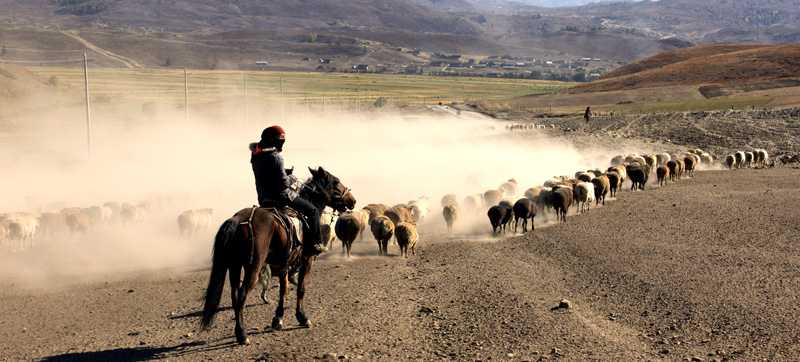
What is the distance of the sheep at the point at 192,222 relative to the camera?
18.6 m

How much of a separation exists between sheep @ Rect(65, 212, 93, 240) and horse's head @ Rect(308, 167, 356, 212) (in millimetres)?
11071

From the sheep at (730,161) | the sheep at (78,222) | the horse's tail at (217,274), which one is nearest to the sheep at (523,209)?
the sheep at (78,222)

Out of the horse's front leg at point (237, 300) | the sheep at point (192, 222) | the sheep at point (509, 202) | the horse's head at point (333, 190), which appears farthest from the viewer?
the sheep at point (509, 202)

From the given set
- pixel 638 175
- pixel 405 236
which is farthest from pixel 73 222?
pixel 638 175

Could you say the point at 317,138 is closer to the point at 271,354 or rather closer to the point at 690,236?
the point at 690,236

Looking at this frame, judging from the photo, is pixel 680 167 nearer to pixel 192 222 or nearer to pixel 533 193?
pixel 533 193

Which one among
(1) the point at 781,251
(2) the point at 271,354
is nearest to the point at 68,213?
(2) the point at 271,354

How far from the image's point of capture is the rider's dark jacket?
31.4 ft

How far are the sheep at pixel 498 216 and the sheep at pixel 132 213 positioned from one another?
10.4 metres

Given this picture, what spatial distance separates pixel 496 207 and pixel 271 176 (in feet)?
36.1

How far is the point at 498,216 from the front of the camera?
1933 cm

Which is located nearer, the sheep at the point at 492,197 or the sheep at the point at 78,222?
the sheep at the point at 78,222

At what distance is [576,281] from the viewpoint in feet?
43.8

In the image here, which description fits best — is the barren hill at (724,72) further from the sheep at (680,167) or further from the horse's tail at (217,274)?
the horse's tail at (217,274)
